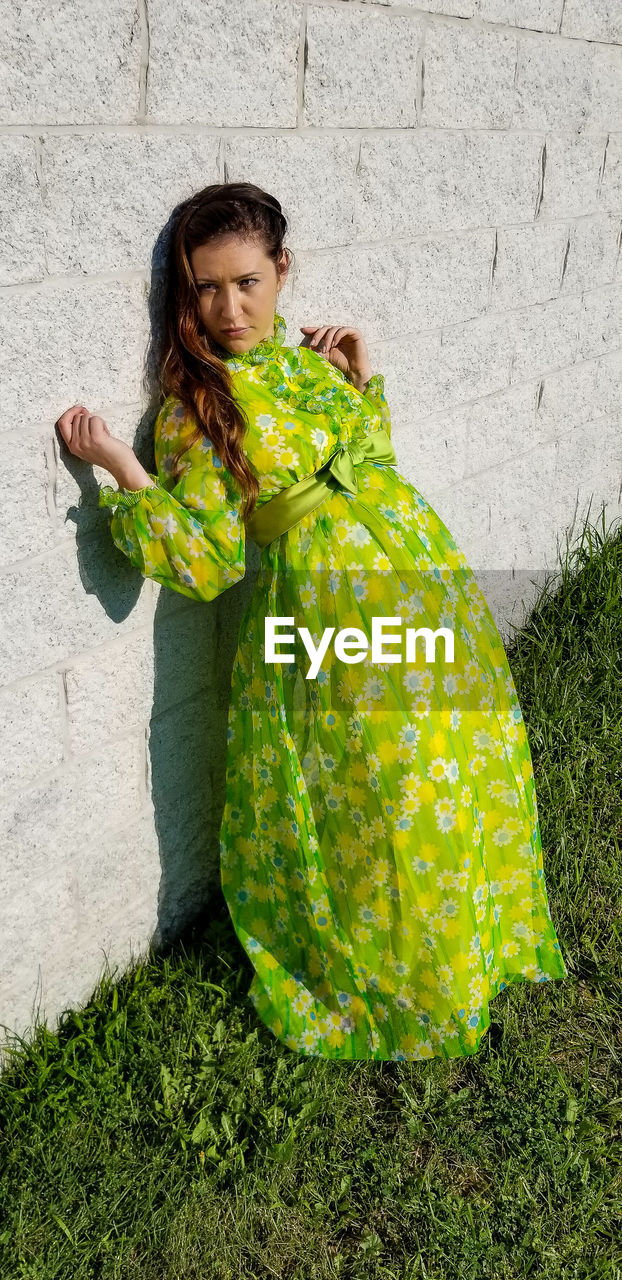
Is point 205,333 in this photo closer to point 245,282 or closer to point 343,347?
point 245,282

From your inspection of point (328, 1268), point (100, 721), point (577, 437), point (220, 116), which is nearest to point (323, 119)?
point (220, 116)

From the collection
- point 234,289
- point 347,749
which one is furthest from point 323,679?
point 234,289

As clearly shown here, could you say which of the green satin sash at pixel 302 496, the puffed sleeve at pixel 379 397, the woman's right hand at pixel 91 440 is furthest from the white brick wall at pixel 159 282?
the green satin sash at pixel 302 496

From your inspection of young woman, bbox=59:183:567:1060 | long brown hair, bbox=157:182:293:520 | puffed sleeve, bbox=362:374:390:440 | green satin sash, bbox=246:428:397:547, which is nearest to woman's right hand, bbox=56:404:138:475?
young woman, bbox=59:183:567:1060

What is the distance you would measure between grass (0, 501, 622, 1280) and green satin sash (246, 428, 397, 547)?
103cm

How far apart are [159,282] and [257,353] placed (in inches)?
9.7

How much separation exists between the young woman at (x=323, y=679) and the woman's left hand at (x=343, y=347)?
11cm

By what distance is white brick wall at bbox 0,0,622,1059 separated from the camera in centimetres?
186

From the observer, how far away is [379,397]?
267cm

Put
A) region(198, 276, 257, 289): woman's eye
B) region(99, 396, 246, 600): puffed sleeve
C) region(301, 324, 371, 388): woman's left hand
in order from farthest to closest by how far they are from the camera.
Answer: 1. region(301, 324, 371, 388): woman's left hand
2. region(198, 276, 257, 289): woman's eye
3. region(99, 396, 246, 600): puffed sleeve

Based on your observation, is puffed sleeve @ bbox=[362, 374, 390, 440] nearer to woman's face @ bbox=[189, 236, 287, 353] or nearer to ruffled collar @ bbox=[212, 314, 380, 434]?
ruffled collar @ bbox=[212, 314, 380, 434]

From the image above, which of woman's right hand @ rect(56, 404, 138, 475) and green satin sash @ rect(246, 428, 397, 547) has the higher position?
woman's right hand @ rect(56, 404, 138, 475)

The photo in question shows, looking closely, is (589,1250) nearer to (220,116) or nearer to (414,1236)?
(414,1236)

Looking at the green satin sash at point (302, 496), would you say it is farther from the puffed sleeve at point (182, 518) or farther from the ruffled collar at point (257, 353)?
the ruffled collar at point (257, 353)
